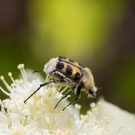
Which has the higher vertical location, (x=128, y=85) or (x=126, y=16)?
(x=126, y=16)

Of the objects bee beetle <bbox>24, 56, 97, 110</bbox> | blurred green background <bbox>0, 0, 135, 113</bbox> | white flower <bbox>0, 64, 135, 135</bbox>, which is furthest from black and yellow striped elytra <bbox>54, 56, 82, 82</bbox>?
blurred green background <bbox>0, 0, 135, 113</bbox>

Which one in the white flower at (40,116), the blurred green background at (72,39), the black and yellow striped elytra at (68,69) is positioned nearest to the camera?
the black and yellow striped elytra at (68,69)

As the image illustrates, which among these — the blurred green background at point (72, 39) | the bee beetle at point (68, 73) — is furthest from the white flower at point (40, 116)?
the blurred green background at point (72, 39)

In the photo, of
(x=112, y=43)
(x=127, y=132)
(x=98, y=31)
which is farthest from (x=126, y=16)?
(x=127, y=132)

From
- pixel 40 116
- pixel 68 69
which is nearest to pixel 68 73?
pixel 68 69

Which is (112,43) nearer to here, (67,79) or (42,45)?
(42,45)

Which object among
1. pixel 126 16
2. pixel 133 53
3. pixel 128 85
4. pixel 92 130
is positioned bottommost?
pixel 92 130

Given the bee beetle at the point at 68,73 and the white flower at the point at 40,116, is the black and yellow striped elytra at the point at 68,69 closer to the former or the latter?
the bee beetle at the point at 68,73

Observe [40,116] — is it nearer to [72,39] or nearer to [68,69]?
[68,69]

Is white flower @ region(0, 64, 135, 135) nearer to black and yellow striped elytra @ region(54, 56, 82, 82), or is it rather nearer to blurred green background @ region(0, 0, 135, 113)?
black and yellow striped elytra @ region(54, 56, 82, 82)
